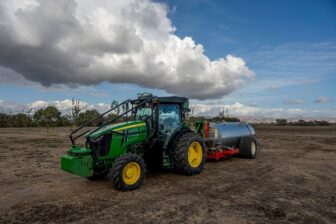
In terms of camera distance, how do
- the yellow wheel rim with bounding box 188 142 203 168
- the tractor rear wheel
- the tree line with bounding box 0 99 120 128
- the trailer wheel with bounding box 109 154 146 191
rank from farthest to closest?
1. the tree line with bounding box 0 99 120 128
2. the yellow wheel rim with bounding box 188 142 203 168
3. the tractor rear wheel
4. the trailer wheel with bounding box 109 154 146 191

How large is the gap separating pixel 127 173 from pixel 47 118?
63.1m

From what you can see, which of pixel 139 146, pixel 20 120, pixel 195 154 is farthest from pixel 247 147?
pixel 20 120

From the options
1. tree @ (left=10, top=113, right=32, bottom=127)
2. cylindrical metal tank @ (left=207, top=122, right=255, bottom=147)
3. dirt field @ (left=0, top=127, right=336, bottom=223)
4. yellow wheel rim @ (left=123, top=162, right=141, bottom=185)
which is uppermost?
tree @ (left=10, top=113, right=32, bottom=127)

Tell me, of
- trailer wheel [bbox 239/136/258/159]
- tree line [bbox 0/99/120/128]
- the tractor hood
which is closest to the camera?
the tractor hood

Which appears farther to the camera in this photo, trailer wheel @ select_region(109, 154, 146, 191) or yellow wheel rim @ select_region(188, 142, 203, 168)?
yellow wheel rim @ select_region(188, 142, 203, 168)

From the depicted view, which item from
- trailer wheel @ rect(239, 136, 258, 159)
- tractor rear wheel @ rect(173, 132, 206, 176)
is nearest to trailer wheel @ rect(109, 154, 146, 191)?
tractor rear wheel @ rect(173, 132, 206, 176)

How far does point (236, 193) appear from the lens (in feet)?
21.6

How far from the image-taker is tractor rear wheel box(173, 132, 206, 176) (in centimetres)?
799

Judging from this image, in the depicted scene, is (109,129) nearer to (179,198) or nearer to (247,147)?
(179,198)

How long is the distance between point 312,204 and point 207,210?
231cm

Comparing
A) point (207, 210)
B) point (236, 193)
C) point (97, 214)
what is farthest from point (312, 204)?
point (97, 214)

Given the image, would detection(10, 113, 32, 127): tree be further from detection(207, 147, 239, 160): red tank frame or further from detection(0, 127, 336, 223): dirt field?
detection(207, 147, 239, 160): red tank frame

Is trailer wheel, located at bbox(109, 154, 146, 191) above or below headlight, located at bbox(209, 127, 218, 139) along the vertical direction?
below

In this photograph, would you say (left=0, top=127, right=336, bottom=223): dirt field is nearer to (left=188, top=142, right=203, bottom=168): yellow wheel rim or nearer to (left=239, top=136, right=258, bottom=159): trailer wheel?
(left=188, top=142, right=203, bottom=168): yellow wheel rim
